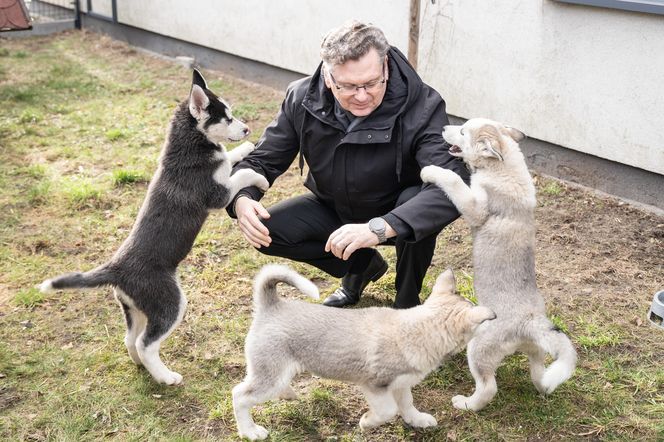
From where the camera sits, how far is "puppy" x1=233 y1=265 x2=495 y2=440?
3006 mm

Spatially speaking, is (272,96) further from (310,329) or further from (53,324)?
(310,329)

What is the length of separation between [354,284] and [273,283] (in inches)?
52.0

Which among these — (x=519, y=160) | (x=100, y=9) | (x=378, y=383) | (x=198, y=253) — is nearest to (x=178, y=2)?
(x=100, y=9)

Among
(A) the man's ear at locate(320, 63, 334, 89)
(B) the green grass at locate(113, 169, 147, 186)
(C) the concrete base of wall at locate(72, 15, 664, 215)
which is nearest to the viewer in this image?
(A) the man's ear at locate(320, 63, 334, 89)

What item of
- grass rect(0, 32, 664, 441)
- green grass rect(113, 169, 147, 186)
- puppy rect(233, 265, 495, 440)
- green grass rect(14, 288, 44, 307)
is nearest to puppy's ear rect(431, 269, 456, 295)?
puppy rect(233, 265, 495, 440)

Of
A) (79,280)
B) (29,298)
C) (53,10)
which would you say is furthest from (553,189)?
(53,10)

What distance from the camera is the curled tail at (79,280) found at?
322 cm

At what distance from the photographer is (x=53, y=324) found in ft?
13.7

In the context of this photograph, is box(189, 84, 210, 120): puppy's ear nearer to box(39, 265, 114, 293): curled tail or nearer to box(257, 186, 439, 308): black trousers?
box(257, 186, 439, 308): black trousers

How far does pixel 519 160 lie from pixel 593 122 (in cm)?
236

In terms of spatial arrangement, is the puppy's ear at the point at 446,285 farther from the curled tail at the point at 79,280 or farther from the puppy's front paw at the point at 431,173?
the curled tail at the point at 79,280

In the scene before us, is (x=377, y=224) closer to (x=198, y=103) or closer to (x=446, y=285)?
(x=446, y=285)

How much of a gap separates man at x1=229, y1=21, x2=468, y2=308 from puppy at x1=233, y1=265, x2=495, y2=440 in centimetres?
40

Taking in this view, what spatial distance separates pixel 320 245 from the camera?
4133 mm
